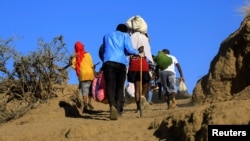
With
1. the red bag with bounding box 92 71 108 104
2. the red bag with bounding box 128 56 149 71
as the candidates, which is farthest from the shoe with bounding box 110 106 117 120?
the red bag with bounding box 128 56 149 71

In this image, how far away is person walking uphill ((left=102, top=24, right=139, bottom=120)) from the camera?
970 centimetres

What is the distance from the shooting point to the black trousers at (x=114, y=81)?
9.68 metres

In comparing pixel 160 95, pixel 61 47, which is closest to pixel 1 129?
pixel 61 47

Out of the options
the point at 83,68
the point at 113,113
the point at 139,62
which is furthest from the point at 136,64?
the point at 113,113

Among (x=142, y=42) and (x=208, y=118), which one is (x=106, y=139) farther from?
(x=142, y=42)

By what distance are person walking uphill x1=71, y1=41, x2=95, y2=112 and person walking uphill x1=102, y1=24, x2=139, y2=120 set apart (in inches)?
84.0

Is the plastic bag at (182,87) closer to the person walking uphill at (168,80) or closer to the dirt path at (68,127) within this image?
the person walking uphill at (168,80)

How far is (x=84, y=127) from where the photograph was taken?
26.5ft

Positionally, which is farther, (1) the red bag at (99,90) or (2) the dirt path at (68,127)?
(1) the red bag at (99,90)

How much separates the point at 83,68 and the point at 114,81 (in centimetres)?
253

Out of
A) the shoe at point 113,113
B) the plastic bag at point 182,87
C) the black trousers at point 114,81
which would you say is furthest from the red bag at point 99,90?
the plastic bag at point 182,87

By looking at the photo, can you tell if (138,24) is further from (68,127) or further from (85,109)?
(68,127)

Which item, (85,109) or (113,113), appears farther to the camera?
(85,109)

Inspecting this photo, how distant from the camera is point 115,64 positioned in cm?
975
